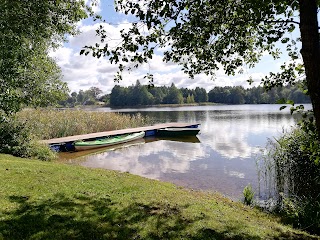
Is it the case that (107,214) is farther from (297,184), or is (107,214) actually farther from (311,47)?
(297,184)

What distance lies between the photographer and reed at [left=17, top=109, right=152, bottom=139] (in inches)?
877

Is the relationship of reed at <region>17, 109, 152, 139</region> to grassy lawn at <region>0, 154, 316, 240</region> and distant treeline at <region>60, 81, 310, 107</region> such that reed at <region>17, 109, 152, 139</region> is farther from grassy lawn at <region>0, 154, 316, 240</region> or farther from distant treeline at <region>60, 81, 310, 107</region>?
distant treeline at <region>60, 81, 310, 107</region>

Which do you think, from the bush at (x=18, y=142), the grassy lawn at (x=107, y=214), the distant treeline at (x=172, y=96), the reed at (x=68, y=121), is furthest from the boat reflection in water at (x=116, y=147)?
the distant treeline at (x=172, y=96)

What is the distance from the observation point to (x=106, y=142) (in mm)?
23297

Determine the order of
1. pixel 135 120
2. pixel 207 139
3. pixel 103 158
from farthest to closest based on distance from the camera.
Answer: pixel 135 120 < pixel 207 139 < pixel 103 158

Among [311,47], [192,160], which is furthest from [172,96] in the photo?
[311,47]

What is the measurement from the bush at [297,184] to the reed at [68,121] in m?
14.5

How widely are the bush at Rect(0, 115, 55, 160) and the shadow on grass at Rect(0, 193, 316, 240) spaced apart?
8375mm

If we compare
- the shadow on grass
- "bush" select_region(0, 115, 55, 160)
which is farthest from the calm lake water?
the shadow on grass

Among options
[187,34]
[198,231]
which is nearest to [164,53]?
[187,34]

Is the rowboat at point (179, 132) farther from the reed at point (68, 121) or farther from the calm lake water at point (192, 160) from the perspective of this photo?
the reed at point (68, 121)

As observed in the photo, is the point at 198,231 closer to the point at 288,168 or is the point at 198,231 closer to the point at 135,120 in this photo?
the point at 288,168

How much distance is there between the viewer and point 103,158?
19047mm

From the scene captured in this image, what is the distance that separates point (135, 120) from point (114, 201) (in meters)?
28.0
